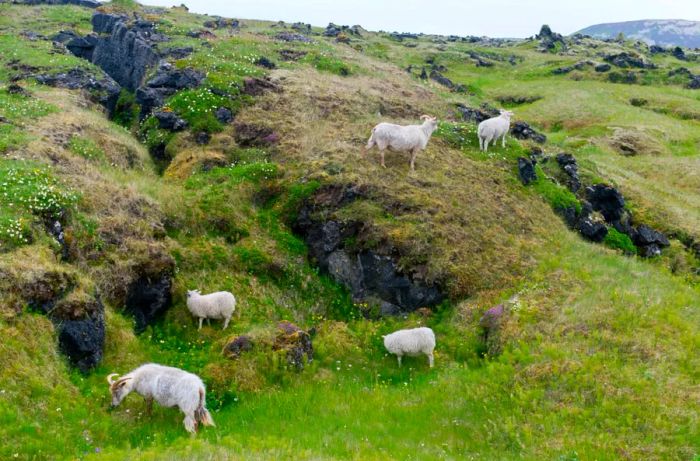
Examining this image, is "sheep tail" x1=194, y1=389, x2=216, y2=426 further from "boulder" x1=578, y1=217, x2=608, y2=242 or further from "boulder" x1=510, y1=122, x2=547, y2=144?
"boulder" x1=510, y1=122, x2=547, y2=144

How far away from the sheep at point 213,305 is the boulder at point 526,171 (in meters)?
15.8

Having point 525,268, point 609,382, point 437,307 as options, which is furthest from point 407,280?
point 609,382

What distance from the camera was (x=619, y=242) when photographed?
80.2ft

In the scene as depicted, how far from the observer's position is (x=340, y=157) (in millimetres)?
22969

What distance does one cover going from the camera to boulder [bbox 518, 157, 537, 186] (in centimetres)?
2488

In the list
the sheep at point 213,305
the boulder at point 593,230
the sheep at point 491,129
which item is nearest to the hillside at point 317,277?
the boulder at point 593,230

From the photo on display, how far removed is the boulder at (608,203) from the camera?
26.6m

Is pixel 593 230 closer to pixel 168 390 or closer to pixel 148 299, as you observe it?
pixel 148 299

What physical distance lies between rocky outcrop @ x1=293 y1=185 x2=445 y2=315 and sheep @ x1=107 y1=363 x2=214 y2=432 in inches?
323

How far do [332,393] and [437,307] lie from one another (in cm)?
586

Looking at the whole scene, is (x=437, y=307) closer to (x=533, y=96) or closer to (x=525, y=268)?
(x=525, y=268)

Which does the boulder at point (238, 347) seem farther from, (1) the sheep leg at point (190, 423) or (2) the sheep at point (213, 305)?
(1) the sheep leg at point (190, 423)

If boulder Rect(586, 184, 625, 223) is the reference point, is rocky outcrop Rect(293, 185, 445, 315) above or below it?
below

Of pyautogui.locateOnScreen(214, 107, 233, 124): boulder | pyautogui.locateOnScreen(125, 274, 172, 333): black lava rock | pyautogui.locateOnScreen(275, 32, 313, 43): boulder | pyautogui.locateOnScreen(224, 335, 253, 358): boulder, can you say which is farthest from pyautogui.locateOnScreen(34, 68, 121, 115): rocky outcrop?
pyautogui.locateOnScreen(224, 335, 253, 358): boulder
